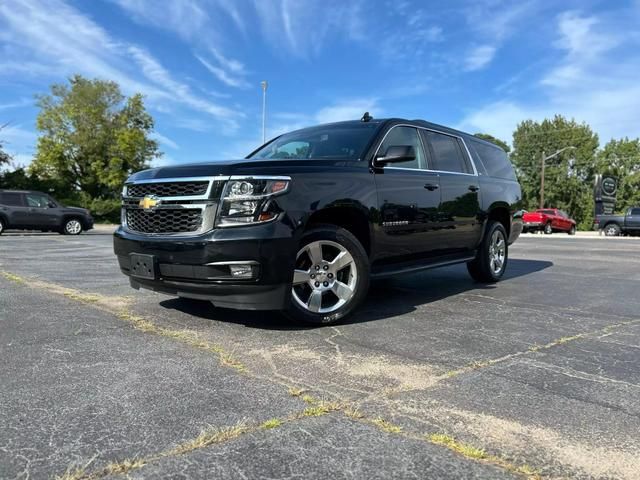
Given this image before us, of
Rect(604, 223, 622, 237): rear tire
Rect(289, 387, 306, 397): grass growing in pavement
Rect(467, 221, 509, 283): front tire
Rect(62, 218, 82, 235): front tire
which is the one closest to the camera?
Rect(289, 387, 306, 397): grass growing in pavement

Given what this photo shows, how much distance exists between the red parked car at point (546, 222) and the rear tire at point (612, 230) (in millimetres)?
3966

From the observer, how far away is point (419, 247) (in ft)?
18.2

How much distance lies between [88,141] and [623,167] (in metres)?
64.4

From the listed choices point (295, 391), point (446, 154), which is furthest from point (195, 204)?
point (446, 154)

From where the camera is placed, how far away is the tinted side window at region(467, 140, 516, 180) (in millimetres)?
7211

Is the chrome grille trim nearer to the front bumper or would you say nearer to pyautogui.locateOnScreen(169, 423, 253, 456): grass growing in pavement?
the front bumper

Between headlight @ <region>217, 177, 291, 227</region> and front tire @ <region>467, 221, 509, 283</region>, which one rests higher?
headlight @ <region>217, 177, 291, 227</region>

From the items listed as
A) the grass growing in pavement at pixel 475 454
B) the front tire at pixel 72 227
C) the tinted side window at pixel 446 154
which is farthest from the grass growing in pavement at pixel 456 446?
the front tire at pixel 72 227

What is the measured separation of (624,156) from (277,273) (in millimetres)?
78188

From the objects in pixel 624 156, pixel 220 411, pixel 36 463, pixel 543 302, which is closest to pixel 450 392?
pixel 220 411

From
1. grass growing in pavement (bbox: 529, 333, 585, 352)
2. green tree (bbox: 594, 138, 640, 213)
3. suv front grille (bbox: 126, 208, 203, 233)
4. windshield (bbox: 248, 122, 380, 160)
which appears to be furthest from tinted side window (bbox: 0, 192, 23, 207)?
green tree (bbox: 594, 138, 640, 213)

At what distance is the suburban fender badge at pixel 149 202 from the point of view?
14.2 ft

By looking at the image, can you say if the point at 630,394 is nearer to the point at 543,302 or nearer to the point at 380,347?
the point at 380,347

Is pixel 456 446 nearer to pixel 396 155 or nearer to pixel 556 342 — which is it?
pixel 556 342
